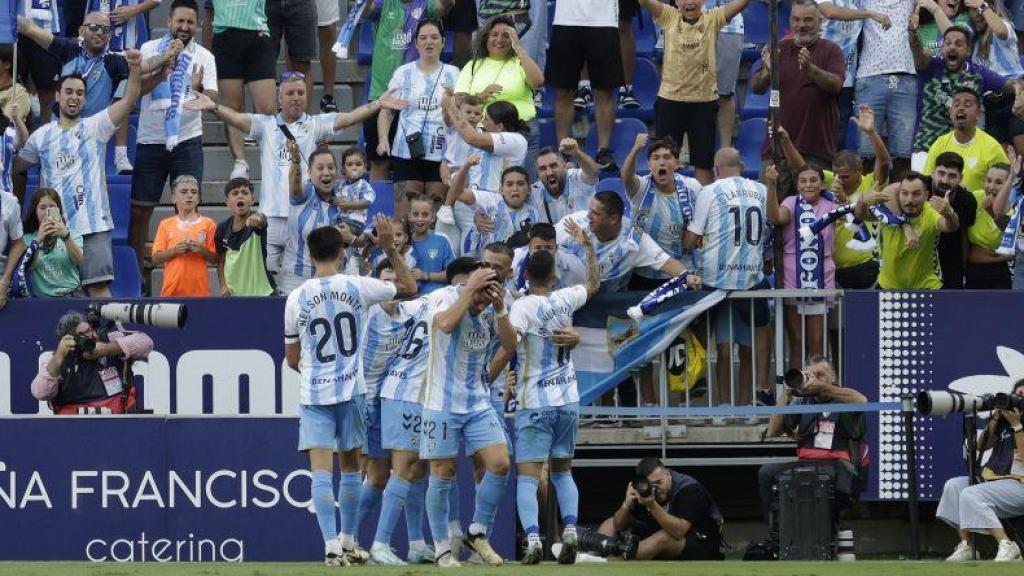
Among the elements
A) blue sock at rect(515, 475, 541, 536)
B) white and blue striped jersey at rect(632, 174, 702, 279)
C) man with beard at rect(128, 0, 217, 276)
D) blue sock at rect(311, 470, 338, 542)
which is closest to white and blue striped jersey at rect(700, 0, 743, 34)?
white and blue striped jersey at rect(632, 174, 702, 279)

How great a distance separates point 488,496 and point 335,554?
1014mm

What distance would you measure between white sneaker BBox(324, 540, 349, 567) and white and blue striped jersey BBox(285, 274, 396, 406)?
2.69 ft

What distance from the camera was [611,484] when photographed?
15086 mm

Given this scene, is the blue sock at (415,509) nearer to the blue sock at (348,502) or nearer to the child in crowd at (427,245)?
the blue sock at (348,502)

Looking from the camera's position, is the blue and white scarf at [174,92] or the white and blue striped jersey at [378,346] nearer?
the white and blue striped jersey at [378,346]

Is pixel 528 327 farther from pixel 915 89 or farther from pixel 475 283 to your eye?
pixel 915 89

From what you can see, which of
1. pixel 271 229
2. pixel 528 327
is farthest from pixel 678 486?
pixel 271 229

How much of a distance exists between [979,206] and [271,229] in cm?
530

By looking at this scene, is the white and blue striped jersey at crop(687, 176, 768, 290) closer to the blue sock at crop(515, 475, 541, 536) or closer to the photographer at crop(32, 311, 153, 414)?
the blue sock at crop(515, 475, 541, 536)

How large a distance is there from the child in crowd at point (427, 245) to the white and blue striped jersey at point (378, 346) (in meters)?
1.33

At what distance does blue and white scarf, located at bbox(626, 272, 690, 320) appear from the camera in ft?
45.5

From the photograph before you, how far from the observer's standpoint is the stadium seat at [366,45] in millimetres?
18203

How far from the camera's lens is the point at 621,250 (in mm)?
14008

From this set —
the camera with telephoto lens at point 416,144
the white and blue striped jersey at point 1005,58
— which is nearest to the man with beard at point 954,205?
the white and blue striped jersey at point 1005,58
